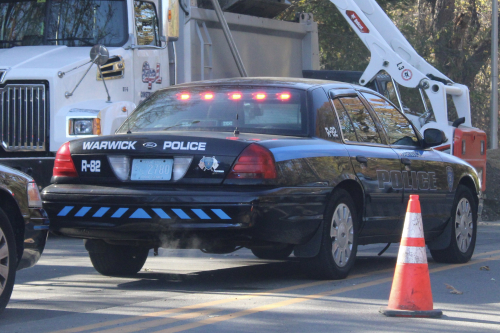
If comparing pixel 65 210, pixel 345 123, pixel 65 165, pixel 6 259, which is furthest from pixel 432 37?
pixel 6 259

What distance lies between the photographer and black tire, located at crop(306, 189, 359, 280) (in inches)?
266

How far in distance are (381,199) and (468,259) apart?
1751 mm

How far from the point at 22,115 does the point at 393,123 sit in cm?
449

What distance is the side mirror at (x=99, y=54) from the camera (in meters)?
9.89

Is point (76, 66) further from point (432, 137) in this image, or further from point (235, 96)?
point (432, 137)

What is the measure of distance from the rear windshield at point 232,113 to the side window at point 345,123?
476mm

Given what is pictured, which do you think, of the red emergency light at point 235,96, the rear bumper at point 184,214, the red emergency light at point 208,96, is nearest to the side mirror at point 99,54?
the red emergency light at point 208,96

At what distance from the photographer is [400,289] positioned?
222 inches

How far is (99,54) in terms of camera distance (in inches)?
390

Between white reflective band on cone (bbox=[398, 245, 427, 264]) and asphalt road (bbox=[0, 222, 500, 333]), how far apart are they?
388mm

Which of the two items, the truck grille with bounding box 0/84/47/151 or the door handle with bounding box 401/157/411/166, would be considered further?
the truck grille with bounding box 0/84/47/151

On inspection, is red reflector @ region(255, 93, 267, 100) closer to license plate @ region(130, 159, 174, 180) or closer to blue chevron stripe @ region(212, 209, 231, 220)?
license plate @ region(130, 159, 174, 180)

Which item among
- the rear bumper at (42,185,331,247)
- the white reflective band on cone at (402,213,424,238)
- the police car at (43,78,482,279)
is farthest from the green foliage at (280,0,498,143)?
the white reflective band on cone at (402,213,424,238)

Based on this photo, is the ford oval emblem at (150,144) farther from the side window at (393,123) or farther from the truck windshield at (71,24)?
the truck windshield at (71,24)
